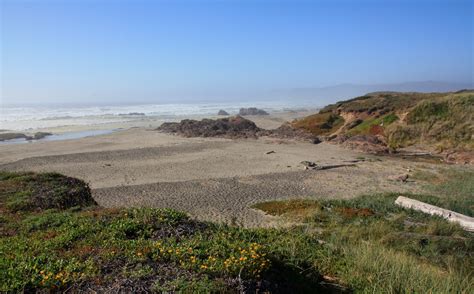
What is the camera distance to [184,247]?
5363mm

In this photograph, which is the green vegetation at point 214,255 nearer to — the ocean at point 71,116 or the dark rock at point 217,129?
the dark rock at point 217,129

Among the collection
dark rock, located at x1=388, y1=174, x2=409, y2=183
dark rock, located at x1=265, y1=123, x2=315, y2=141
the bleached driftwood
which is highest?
dark rock, located at x1=265, y1=123, x2=315, y2=141

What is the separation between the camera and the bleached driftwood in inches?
390

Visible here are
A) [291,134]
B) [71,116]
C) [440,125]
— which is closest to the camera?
[440,125]

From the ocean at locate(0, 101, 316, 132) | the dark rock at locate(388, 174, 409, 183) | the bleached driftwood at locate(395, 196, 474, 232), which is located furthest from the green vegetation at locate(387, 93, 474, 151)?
the ocean at locate(0, 101, 316, 132)

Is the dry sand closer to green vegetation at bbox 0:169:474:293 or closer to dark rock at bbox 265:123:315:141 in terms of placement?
dark rock at bbox 265:123:315:141

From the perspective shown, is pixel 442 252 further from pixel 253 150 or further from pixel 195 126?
pixel 195 126

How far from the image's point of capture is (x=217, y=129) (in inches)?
1484

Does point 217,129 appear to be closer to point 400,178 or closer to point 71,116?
point 400,178

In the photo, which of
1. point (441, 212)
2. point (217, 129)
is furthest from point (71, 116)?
point (441, 212)

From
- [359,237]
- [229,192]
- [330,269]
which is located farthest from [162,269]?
[229,192]

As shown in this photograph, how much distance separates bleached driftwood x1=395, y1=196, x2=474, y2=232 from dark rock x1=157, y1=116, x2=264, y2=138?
2362cm

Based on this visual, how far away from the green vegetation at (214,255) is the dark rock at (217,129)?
2620 centimetres

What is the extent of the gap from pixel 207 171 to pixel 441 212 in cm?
1207
